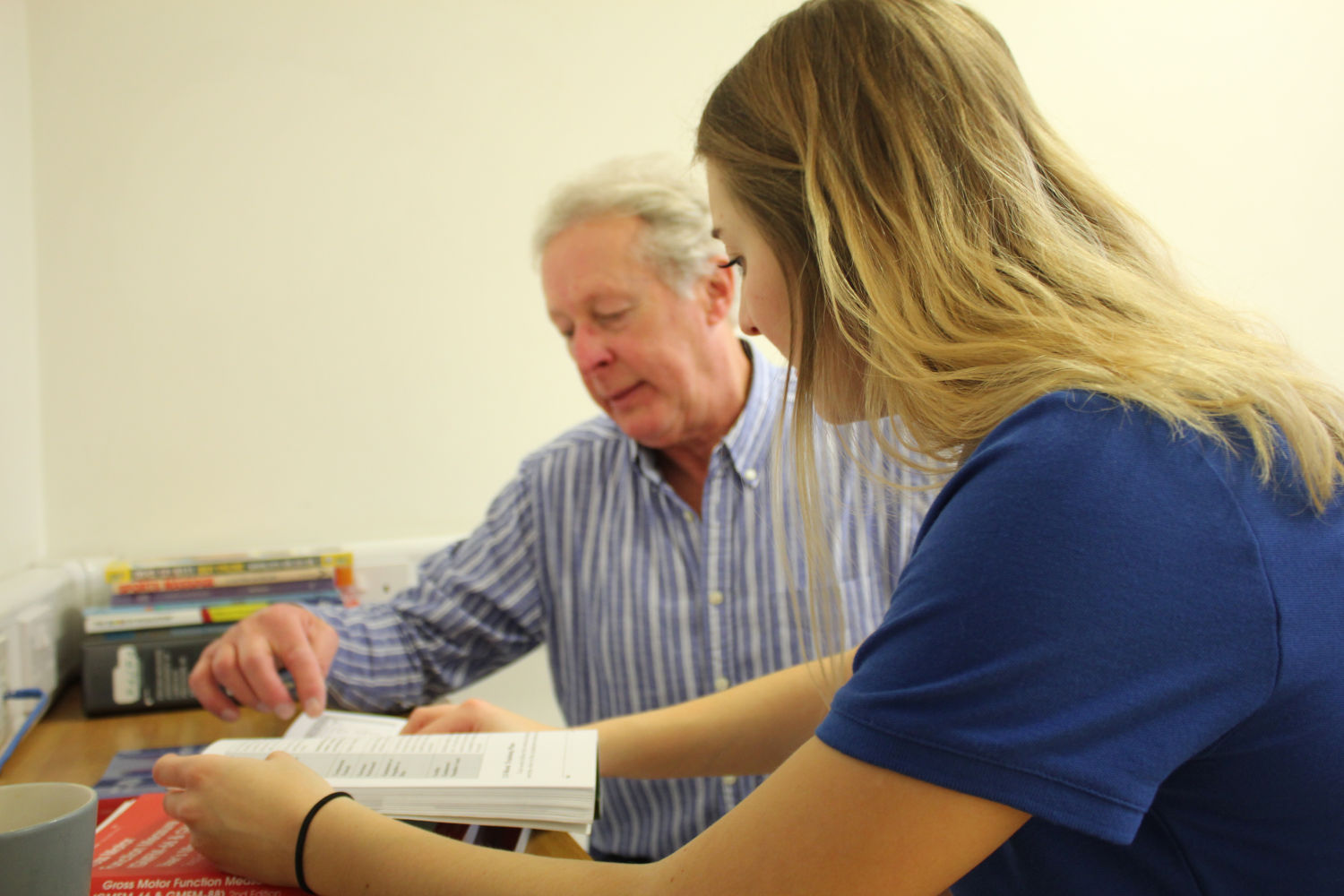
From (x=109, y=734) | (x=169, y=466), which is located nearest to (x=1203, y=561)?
(x=109, y=734)

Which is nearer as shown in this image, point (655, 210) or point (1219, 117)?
point (655, 210)

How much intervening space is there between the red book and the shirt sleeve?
51 centimetres

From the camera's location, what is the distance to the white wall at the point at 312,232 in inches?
66.2

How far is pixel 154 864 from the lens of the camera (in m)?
0.71

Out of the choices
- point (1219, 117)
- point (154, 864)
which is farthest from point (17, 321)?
point (1219, 117)

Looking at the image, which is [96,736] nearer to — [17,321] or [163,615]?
[163,615]

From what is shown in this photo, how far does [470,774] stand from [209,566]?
3.25 ft

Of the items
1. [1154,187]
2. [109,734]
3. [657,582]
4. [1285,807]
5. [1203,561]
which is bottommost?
[109,734]

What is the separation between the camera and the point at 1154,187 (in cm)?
212

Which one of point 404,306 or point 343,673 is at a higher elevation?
point 404,306

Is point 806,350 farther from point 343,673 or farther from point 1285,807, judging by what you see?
point 343,673

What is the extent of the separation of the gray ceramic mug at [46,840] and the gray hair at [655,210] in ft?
3.20

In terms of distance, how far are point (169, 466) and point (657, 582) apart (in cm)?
102

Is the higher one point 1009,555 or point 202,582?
point 1009,555
